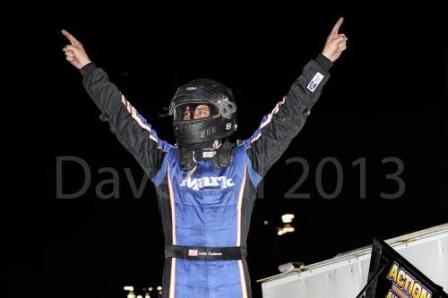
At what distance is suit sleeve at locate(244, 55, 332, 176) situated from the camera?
13.1 feet

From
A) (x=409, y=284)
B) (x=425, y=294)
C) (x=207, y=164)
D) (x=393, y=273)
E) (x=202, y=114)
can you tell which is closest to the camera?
(x=207, y=164)

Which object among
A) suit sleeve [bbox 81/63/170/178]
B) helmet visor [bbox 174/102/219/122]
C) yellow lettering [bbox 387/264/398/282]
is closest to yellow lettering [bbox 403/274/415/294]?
yellow lettering [bbox 387/264/398/282]

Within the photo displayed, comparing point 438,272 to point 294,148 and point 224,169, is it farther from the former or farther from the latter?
point 294,148

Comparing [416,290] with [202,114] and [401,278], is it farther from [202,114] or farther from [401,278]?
[202,114]

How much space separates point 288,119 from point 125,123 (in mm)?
1019

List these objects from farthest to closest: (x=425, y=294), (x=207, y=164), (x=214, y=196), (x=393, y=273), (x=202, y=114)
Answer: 1. (x=393, y=273)
2. (x=425, y=294)
3. (x=202, y=114)
4. (x=207, y=164)
5. (x=214, y=196)

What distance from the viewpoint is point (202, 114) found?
4250 mm

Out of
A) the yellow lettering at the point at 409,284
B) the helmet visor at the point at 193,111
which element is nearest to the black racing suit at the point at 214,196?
the helmet visor at the point at 193,111

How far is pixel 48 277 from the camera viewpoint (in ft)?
87.8

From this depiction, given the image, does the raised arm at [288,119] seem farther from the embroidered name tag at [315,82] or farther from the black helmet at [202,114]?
the black helmet at [202,114]

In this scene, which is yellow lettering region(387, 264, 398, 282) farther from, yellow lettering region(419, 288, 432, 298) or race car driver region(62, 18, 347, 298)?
race car driver region(62, 18, 347, 298)

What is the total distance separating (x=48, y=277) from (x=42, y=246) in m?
1.26

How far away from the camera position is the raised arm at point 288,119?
3979 mm

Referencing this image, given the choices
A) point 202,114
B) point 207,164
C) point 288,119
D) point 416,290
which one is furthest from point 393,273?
point 202,114
